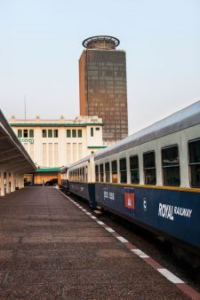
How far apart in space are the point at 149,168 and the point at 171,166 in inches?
54.9

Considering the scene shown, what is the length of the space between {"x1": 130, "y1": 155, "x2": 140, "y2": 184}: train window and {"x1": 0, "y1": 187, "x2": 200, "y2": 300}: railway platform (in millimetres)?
1570

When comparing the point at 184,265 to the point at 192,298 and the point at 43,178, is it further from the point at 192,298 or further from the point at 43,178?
the point at 43,178

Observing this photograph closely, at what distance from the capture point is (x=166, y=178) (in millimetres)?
7527

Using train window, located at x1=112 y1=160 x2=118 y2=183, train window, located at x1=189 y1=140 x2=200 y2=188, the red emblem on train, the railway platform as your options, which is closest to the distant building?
train window, located at x1=112 y1=160 x2=118 y2=183

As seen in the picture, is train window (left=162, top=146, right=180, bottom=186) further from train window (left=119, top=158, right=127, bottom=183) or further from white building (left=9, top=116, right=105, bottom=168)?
white building (left=9, top=116, right=105, bottom=168)

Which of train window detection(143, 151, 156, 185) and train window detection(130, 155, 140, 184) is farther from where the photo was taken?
train window detection(130, 155, 140, 184)

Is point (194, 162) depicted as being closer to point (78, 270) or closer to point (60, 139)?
point (78, 270)

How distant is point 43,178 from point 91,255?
89.7 meters

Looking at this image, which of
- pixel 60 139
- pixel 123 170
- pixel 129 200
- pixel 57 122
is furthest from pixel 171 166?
pixel 57 122

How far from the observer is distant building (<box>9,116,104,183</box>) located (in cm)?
9600

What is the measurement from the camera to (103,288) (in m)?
5.73

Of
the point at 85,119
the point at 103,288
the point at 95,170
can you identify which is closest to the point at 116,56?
the point at 85,119

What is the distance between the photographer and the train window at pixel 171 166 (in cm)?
695

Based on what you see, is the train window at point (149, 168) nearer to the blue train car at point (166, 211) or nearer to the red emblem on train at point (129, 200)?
the blue train car at point (166, 211)
